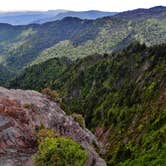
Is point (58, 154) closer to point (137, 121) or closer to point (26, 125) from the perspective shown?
point (26, 125)

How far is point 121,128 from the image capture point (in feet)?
502

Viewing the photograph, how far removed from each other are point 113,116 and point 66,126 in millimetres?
83613

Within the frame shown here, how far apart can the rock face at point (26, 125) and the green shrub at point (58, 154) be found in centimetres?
301

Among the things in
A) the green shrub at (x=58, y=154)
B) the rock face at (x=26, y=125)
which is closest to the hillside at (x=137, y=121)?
the rock face at (x=26, y=125)

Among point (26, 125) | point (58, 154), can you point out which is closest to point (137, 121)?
point (26, 125)

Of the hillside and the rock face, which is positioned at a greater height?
the rock face

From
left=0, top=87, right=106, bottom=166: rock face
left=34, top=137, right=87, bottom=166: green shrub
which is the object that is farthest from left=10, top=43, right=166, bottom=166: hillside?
left=34, top=137, right=87, bottom=166: green shrub

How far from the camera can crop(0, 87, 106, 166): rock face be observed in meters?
72.2

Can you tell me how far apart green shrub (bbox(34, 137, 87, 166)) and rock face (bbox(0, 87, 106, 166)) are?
301cm

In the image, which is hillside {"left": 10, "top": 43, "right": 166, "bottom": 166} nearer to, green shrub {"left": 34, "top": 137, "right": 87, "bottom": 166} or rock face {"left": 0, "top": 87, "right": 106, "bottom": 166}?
rock face {"left": 0, "top": 87, "right": 106, "bottom": 166}

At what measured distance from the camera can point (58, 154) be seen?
7219 cm

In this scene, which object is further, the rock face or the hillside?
the hillside

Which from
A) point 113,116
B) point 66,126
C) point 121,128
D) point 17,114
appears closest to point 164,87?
point 121,128

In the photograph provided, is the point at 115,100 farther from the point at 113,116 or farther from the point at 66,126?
the point at 66,126
